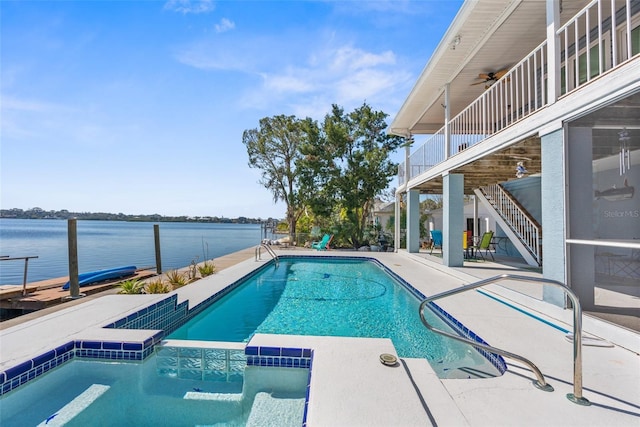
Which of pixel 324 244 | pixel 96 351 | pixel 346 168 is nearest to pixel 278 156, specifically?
pixel 346 168

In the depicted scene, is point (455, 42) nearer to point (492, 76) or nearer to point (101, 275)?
point (492, 76)

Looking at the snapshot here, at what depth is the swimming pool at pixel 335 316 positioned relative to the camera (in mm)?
4434

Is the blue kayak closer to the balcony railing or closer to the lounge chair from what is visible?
the lounge chair

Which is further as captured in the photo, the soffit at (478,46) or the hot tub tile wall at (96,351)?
the soffit at (478,46)

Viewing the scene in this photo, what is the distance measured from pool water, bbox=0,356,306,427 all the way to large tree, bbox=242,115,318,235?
18164 mm

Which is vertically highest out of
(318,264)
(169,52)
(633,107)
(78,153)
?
(169,52)

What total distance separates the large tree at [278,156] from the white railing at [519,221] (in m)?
13.2

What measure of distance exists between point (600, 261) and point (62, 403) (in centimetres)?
1079

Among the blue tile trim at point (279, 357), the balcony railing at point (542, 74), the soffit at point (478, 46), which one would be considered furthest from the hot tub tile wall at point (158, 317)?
the soffit at point (478, 46)

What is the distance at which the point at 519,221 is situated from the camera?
9.76m

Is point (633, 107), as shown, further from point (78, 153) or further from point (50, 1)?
point (78, 153)

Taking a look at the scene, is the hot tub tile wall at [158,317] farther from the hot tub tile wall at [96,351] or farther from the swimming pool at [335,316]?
the hot tub tile wall at [96,351]

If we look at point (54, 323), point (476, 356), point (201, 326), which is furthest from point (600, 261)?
point (54, 323)

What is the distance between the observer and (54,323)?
4359mm
